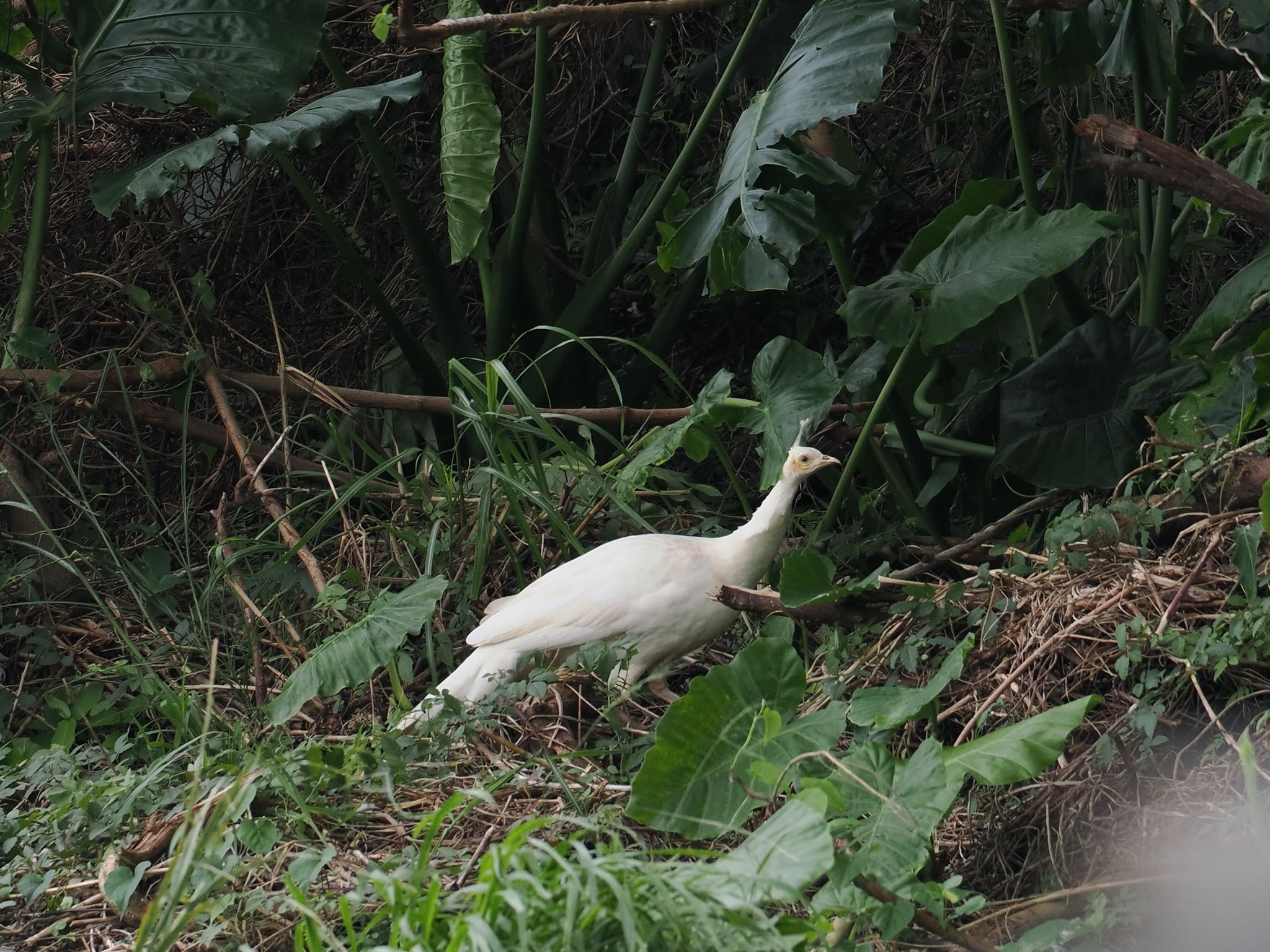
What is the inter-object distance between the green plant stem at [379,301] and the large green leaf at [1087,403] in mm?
1682

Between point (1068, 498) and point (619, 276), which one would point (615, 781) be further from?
point (619, 276)

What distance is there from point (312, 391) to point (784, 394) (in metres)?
1.35

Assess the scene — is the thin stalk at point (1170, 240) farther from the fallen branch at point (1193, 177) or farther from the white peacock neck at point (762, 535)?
the white peacock neck at point (762, 535)

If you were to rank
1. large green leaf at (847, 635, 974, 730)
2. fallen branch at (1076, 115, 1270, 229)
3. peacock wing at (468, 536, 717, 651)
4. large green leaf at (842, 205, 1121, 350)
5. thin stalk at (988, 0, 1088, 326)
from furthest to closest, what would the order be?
thin stalk at (988, 0, 1088, 326) → large green leaf at (842, 205, 1121, 350) → peacock wing at (468, 536, 717, 651) → fallen branch at (1076, 115, 1270, 229) → large green leaf at (847, 635, 974, 730)

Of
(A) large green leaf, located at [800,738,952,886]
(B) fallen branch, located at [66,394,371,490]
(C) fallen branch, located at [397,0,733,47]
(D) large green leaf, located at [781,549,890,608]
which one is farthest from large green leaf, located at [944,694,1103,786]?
(B) fallen branch, located at [66,394,371,490]

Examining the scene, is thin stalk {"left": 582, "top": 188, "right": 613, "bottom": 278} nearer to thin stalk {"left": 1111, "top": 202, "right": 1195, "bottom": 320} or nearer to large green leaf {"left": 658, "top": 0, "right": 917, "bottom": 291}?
large green leaf {"left": 658, "top": 0, "right": 917, "bottom": 291}

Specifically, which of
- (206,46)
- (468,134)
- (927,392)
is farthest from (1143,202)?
(206,46)

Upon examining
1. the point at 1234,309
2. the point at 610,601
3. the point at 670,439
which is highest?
the point at 1234,309

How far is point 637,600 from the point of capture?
7.91 feet

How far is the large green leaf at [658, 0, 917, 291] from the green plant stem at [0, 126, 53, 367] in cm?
162

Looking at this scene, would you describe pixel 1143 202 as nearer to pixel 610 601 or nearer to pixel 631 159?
pixel 631 159

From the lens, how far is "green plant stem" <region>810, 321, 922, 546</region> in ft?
8.77

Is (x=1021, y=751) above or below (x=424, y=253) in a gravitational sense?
below

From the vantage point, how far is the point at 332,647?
2.32 metres
